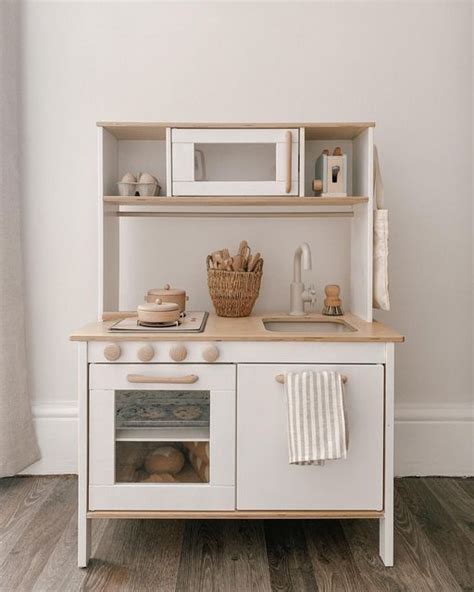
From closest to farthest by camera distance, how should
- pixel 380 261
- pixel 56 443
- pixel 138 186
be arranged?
pixel 380 261 → pixel 138 186 → pixel 56 443

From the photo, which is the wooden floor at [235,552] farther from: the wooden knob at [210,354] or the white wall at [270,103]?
the wooden knob at [210,354]

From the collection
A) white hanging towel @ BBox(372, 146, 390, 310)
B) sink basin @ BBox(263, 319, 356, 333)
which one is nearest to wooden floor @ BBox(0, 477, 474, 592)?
sink basin @ BBox(263, 319, 356, 333)

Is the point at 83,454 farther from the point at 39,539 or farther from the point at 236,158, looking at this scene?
the point at 236,158

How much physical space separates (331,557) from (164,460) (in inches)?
26.3

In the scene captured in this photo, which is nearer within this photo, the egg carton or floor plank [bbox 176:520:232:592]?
floor plank [bbox 176:520:232:592]

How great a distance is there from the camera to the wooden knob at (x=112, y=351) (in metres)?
2.00

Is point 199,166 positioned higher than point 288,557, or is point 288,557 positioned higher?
point 199,166

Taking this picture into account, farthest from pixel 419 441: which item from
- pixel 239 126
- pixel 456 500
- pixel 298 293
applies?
pixel 239 126

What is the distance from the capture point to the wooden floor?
6.34ft

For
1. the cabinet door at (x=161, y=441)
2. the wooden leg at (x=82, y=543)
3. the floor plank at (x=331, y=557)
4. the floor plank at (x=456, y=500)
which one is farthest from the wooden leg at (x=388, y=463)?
the wooden leg at (x=82, y=543)

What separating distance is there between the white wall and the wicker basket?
11.3 inches

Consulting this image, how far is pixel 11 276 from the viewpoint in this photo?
8.70ft

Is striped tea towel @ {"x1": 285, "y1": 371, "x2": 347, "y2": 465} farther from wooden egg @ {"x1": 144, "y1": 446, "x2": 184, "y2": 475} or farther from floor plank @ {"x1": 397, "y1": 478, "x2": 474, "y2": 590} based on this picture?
floor plank @ {"x1": 397, "y1": 478, "x2": 474, "y2": 590}

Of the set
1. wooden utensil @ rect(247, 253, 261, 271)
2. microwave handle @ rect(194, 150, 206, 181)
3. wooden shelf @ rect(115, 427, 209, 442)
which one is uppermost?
microwave handle @ rect(194, 150, 206, 181)
